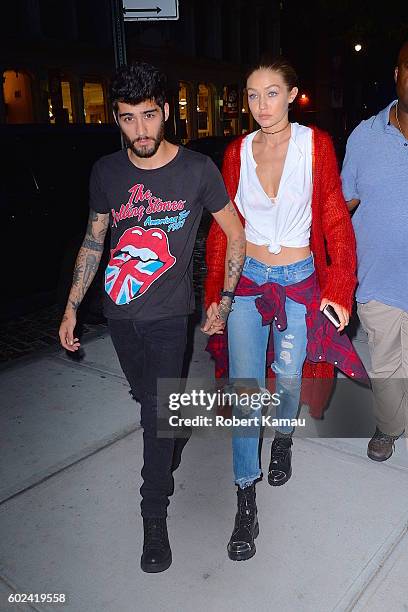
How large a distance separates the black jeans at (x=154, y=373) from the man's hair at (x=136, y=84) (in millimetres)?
959

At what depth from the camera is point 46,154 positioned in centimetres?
609

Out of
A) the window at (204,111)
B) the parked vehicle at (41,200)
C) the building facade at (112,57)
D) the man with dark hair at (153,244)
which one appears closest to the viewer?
the man with dark hair at (153,244)

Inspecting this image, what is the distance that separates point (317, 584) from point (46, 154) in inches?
200

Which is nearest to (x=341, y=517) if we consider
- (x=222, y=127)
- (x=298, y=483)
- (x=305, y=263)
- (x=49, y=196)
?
(x=298, y=483)

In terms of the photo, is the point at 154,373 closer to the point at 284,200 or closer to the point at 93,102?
the point at 284,200

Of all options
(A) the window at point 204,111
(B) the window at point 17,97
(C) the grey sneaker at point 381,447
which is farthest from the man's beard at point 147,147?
(A) the window at point 204,111

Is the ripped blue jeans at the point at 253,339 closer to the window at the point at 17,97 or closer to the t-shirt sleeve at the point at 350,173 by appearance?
the t-shirt sleeve at the point at 350,173

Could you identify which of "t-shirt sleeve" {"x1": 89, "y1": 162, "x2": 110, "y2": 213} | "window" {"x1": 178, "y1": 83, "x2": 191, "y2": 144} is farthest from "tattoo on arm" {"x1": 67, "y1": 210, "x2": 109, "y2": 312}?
"window" {"x1": 178, "y1": 83, "x2": 191, "y2": 144}

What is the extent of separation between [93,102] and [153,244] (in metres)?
25.3

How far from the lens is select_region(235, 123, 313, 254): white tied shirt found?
262 centimetres

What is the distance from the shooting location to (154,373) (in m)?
2.63

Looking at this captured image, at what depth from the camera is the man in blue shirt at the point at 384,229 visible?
273 centimetres

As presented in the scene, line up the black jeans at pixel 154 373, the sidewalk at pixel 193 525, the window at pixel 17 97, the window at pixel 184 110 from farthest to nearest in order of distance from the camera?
the window at pixel 184 110 < the window at pixel 17 97 < the black jeans at pixel 154 373 < the sidewalk at pixel 193 525

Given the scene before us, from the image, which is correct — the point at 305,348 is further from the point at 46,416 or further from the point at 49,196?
the point at 49,196
